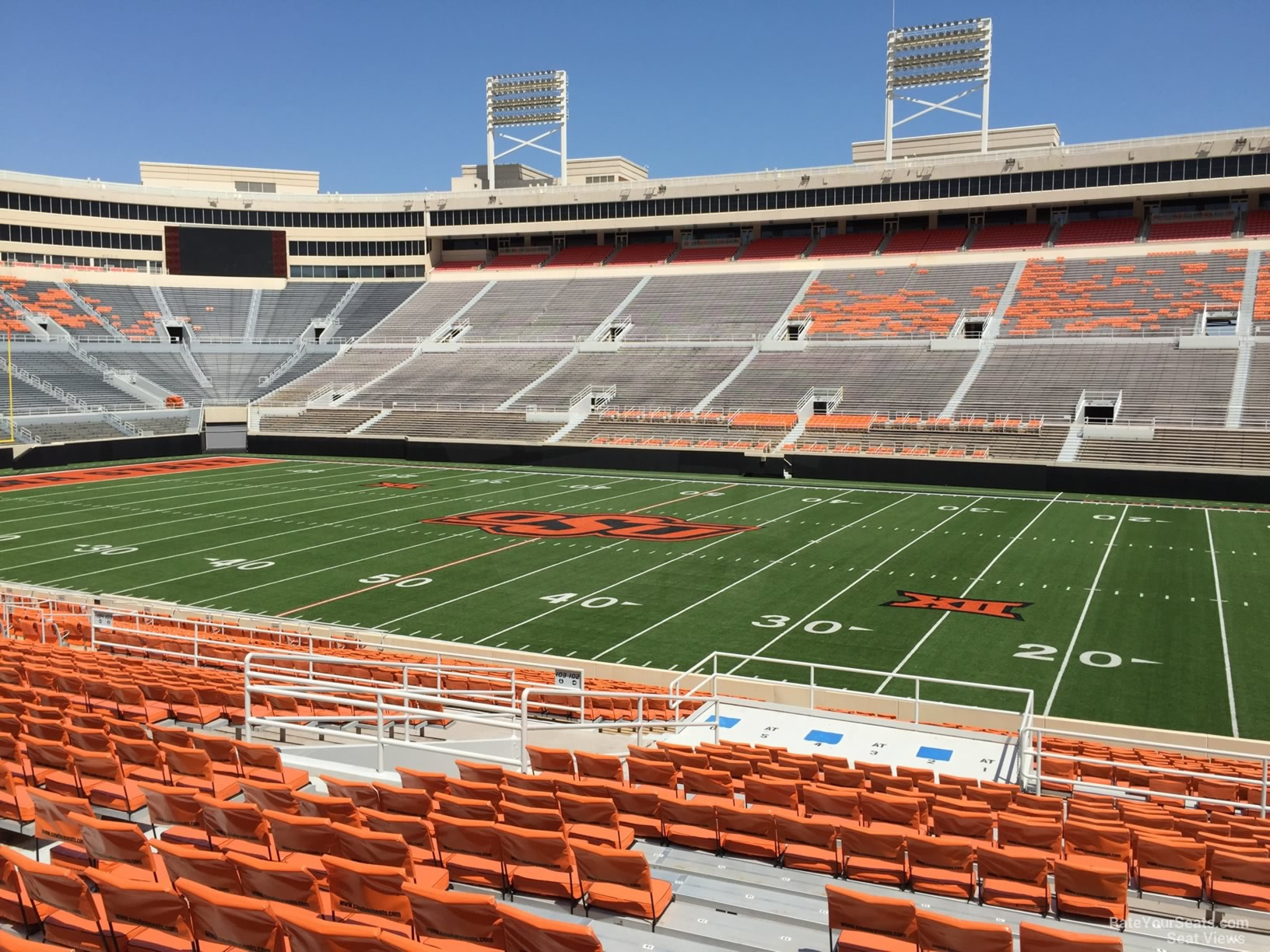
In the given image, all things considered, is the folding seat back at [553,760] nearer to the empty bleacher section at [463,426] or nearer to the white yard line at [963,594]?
the white yard line at [963,594]

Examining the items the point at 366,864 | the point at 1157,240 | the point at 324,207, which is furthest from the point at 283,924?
the point at 324,207

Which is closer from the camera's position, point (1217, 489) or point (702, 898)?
point (702, 898)

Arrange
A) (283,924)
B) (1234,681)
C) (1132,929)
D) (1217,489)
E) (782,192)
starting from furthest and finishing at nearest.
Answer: (782,192) → (1217,489) → (1234,681) → (1132,929) → (283,924)

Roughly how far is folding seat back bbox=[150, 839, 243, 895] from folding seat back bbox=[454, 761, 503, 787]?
259 centimetres

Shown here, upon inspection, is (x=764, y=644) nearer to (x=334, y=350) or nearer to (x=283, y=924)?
(x=283, y=924)

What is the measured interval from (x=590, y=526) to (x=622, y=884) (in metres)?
24.2

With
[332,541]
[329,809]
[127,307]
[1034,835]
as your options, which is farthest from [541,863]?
[127,307]

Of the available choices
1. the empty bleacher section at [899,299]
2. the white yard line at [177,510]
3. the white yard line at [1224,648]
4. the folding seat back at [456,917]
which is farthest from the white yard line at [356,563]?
the empty bleacher section at [899,299]

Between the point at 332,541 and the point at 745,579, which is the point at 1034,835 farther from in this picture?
the point at 332,541

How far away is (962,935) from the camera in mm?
4902

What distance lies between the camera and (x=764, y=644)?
18.2 meters

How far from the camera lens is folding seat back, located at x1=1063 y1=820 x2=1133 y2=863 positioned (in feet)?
23.1

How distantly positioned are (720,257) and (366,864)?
62.1 metres

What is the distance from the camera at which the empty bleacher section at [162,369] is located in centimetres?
5578
